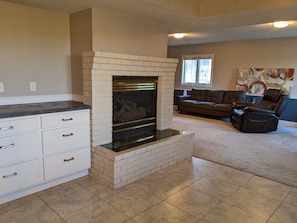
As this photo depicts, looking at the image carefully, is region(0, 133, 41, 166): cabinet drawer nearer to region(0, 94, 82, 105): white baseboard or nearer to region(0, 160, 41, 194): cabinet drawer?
region(0, 160, 41, 194): cabinet drawer

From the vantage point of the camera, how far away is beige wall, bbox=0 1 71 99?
2480mm

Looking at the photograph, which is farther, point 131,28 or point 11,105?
point 131,28

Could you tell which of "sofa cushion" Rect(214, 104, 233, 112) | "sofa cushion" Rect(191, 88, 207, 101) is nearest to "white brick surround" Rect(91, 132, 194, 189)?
"sofa cushion" Rect(214, 104, 233, 112)

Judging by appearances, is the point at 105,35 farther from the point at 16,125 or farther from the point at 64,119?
the point at 16,125

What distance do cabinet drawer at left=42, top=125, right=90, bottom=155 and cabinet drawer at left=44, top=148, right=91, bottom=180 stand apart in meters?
0.07

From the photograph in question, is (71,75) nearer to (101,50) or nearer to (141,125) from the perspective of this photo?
(101,50)

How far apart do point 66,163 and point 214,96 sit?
580 cm

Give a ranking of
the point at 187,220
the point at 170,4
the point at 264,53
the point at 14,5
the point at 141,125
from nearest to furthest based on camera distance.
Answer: the point at 187,220
the point at 14,5
the point at 170,4
the point at 141,125
the point at 264,53

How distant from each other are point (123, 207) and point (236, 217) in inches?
41.1

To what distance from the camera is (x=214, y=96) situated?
738cm

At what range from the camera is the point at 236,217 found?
6.82 ft

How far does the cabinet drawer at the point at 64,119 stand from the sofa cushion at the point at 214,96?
5470 mm

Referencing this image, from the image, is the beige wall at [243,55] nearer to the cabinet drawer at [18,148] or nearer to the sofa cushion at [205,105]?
the sofa cushion at [205,105]

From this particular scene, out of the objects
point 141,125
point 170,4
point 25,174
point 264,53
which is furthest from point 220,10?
point 264,53
